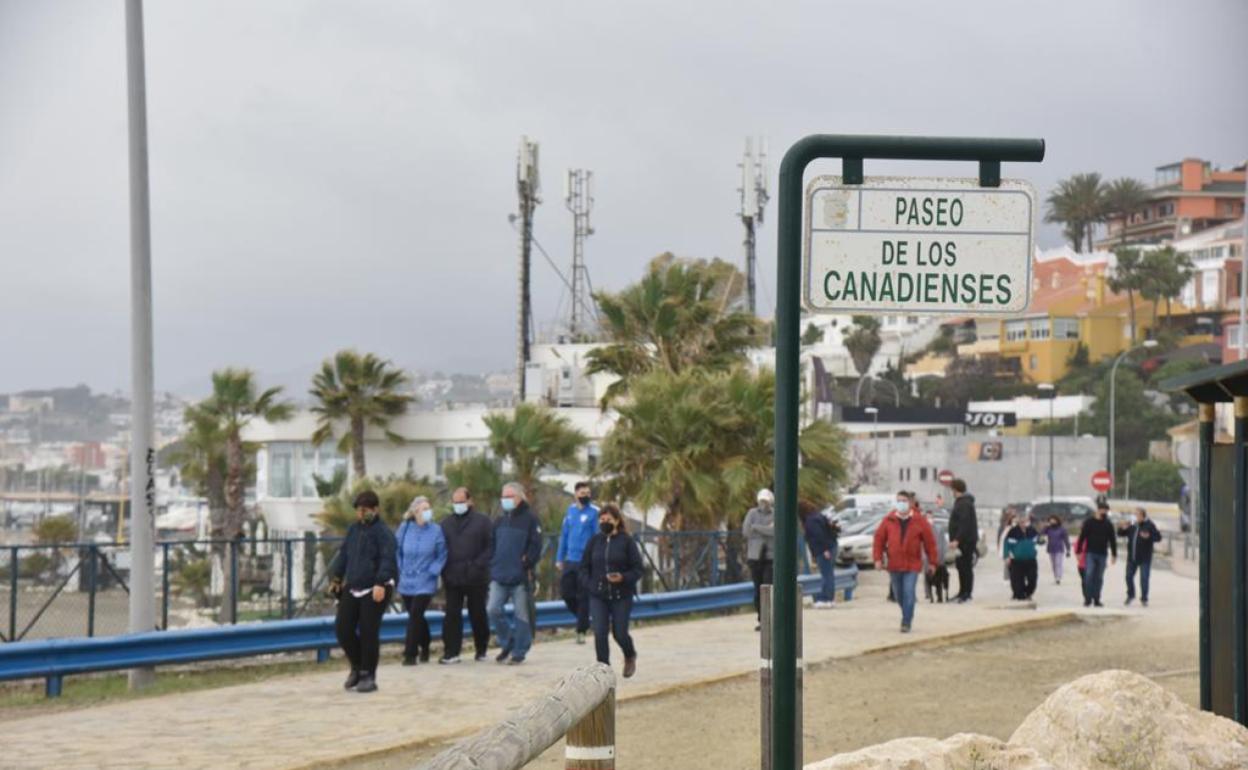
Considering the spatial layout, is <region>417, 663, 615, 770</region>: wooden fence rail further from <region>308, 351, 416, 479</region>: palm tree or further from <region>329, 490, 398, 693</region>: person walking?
<region>308, 351, 416, 479</region>: palm tree

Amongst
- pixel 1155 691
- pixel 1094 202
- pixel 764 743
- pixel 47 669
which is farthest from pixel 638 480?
pixel 1094 202

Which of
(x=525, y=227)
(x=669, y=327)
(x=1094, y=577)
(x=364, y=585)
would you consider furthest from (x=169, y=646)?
(x=525, y=227)

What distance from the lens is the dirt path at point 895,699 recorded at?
38.5ft

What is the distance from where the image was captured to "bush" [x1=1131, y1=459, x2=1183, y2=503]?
311 ft

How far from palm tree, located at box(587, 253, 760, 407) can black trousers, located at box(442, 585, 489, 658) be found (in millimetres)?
18533

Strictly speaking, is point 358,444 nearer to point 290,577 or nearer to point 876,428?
point 290,577

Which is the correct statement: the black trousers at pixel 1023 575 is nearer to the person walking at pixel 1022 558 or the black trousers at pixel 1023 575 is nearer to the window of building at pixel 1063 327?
the person walking at pixel 1022 558

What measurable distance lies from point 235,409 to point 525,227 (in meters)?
25.2

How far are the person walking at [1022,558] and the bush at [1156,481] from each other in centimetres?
7237

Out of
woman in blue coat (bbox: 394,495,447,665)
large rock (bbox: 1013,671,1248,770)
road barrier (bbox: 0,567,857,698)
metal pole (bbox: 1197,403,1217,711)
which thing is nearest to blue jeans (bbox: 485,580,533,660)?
woman in blue coat (bbox: 394,495,447,665)

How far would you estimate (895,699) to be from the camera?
1451 centimetres

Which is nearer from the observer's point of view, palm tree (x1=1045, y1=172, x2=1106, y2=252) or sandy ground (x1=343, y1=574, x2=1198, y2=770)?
sandy ground (x1=343, y1=574, x2=1198, y2=770)

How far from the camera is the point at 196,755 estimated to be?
11109 mm

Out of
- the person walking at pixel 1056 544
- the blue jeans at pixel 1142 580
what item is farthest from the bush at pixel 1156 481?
the blue jeans at pixel 1142 580
